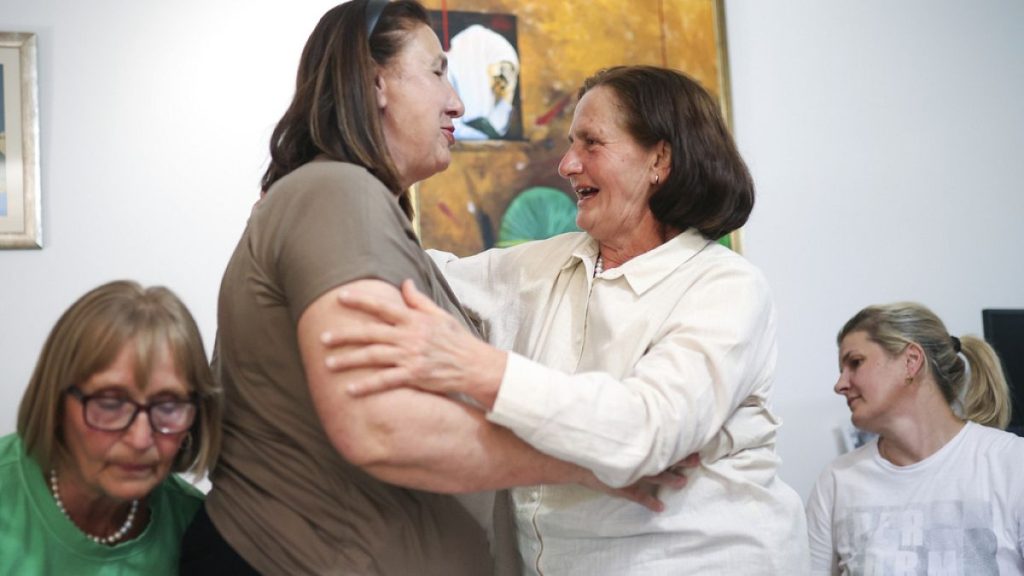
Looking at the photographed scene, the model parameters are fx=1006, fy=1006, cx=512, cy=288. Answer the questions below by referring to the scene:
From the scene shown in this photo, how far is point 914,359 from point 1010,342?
0.71 m

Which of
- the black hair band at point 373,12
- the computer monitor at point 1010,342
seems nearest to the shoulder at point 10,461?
the black hair band at point 373,12

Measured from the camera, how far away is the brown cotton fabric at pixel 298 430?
1257 millimetres

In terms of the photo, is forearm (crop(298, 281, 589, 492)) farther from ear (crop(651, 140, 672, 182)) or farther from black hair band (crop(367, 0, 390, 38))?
ear (crop(651, 140, 672, 182))

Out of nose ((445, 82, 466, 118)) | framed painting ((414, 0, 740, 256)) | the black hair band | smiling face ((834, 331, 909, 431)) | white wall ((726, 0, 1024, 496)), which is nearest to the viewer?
the black hair band

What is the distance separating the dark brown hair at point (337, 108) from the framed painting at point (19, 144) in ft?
4.41

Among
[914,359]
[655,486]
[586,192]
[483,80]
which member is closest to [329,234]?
[655,486]

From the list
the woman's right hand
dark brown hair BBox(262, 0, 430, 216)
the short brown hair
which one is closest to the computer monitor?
the woman's right hand

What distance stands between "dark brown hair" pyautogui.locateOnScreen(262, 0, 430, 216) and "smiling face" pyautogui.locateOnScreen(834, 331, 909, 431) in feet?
6.00

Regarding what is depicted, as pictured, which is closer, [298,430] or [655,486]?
[298,430]

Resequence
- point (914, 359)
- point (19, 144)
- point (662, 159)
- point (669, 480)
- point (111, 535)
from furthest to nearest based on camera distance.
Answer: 1. point (914, 359)
2. point (19, 144)
3. point (662, 159)
4. point (669, 480)
5. point (111, 535)

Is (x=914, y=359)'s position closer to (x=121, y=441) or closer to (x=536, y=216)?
(x=536, y=216)

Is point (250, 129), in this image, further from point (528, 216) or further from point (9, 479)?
point (9, 479)

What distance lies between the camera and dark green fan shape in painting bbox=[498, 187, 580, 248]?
3.02m

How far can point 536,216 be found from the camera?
3059mm
